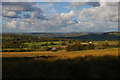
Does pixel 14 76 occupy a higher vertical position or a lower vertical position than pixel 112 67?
lower

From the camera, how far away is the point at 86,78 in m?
5.36

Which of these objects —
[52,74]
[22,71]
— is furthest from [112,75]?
[22,71]

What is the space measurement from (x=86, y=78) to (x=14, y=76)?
144 inches

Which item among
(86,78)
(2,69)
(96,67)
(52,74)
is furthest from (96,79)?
(2,69)

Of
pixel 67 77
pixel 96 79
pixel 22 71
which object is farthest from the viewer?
pixel 22 71

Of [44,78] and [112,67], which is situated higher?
[112,67]

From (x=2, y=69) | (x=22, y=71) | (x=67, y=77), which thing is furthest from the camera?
(x=2, y=69)

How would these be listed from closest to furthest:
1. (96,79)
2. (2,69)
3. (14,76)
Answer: (96,79) → (14,76) → (2,69)

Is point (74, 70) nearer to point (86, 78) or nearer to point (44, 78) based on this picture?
point (86, 78)

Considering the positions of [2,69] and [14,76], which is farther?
[2,69]

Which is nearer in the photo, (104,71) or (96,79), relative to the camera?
(96,79)

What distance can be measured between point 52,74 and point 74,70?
1216mm

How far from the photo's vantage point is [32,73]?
6.19 metres

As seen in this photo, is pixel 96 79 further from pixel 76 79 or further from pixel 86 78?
pixel 76 79
